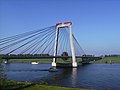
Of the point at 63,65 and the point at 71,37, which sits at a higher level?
the point at 71,37

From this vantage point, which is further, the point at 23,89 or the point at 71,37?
the point at 71,37

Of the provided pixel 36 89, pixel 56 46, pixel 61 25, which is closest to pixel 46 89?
pixel 36 89

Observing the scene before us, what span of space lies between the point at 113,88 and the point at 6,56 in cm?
2750

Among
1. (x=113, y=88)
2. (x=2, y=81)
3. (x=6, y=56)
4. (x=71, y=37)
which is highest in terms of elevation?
(x=71, y=37)

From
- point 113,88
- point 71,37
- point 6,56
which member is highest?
point 71,37

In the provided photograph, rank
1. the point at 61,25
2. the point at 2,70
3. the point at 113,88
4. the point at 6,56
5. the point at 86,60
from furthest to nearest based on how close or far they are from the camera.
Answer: the point at 86,60 → the point at 61,25 → the point at 6,56 → the point at 113,88 → the point at 2,70

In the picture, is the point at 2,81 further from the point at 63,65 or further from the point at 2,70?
the point at 63,65

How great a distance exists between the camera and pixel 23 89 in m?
25.7

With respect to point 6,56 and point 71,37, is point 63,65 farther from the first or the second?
point 6,56

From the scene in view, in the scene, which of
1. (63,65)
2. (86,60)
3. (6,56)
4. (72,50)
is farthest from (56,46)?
(86,60)

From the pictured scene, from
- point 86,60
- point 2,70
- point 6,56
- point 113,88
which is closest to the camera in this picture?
point 2,70

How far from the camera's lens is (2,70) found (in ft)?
82.5

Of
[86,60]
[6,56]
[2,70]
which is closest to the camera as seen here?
[2,70]

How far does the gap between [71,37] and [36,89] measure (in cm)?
7214
